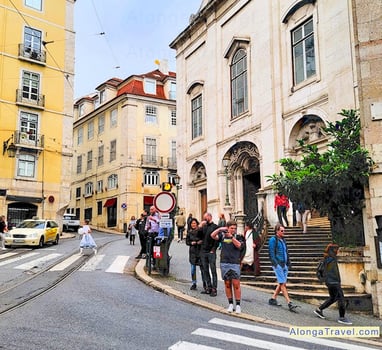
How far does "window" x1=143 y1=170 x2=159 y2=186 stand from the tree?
31.6 m

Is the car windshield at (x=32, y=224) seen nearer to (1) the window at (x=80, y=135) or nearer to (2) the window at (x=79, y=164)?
(2) the window at (x=79, y=164)

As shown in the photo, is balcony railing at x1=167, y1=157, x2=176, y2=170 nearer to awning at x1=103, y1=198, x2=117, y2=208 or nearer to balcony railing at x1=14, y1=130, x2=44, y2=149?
awning at x1=103, y1=198, x2=117, y2=208

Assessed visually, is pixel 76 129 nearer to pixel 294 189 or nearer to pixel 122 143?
pixel 122 143

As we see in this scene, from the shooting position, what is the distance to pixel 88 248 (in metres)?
18.3

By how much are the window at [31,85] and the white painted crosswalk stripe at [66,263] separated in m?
19.4

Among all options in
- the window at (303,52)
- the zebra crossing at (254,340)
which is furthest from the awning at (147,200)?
the zebra crossing at (254,340)

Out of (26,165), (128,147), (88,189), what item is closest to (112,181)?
(128,147)

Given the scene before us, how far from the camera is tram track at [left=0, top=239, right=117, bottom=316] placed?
8.16 m

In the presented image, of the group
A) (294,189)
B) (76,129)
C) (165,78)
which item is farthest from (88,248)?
(76,129)

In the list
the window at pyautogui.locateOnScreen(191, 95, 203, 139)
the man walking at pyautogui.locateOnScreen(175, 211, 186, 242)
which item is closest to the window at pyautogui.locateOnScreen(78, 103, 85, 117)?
the window at pyautogui.locateOnScreen(191, 95, 203, 139)

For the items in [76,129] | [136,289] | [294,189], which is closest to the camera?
[136,289]

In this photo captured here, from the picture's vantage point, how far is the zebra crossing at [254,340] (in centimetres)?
600

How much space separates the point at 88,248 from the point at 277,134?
10.0 meters

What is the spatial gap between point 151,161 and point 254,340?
3690 centimetres
